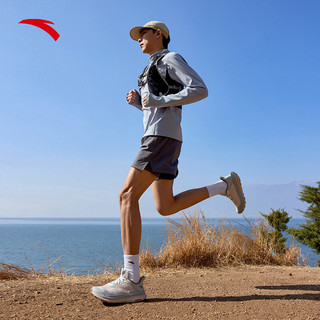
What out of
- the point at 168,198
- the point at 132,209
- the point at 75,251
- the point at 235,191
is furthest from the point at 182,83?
the point at 75,251

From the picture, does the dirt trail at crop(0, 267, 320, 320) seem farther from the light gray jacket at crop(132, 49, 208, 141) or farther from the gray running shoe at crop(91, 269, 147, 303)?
the light gray jacket at crop(132, 49, 208, 141)

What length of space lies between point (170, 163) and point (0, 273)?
Result: 2532mm

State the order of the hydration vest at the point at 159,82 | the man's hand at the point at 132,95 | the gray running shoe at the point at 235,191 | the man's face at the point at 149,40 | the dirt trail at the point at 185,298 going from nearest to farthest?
the dirt trail at the point at 185,298, the hydration vest at the point at 159,82, the man's face at the point at 149,40, the man's hand at the point at 132,95, the gray running shoe at the point at 235,191

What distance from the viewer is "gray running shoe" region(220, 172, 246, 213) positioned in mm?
3211

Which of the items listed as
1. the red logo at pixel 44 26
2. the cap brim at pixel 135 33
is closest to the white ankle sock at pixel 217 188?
the cap brim at pixel 135 33

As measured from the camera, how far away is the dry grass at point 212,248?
4176mm

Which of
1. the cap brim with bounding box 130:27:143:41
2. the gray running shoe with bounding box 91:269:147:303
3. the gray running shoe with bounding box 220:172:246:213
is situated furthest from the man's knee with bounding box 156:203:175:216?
the cap brim with bounding box 130:27:143:41

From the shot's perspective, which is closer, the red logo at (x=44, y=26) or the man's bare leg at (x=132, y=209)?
the man's bare leg at (x=132, y=209)

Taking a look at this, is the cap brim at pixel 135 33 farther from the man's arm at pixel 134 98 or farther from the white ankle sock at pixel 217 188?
the white ankle sock at pixel 217 188

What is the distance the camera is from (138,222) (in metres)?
2.44

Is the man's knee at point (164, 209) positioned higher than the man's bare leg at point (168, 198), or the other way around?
the man's bare leg at point (168, 198)

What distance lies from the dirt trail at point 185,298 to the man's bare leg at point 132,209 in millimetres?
433

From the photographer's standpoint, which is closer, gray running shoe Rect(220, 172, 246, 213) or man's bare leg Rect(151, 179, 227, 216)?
A: man's bare leg Rect(151, 179, 227, 216)

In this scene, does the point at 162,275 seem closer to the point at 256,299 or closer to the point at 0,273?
the point at 256,299
